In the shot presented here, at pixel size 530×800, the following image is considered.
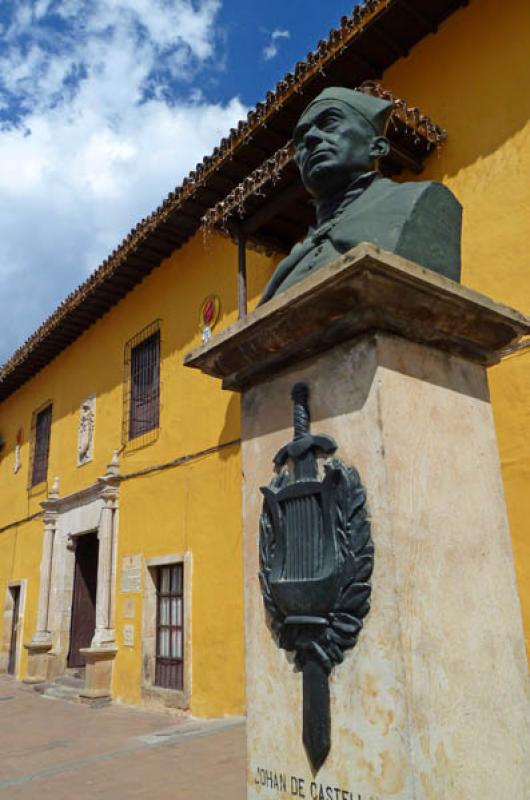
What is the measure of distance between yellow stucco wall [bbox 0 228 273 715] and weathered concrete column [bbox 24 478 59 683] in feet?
1.40

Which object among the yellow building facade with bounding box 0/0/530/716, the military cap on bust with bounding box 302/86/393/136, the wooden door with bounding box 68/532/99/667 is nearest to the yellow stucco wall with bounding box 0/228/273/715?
the yellow building facade with bounding box 0/0/530/716

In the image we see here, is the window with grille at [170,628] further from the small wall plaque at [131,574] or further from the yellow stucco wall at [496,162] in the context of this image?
the yellow stucco wall at [496,162]

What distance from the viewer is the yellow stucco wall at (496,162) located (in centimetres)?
440

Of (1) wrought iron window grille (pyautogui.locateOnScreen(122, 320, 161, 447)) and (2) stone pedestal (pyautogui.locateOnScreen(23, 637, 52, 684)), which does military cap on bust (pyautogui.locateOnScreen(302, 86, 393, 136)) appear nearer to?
(1) wrought iron window grille (pyautogui.locateOnScreen(122, 320, 161, 447))

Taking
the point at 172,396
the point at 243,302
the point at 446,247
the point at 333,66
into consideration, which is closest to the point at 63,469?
the point at 172,396

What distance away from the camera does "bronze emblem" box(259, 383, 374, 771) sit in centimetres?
167

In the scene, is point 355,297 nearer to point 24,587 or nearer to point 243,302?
point 243,302

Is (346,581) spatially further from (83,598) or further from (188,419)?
(83,598)

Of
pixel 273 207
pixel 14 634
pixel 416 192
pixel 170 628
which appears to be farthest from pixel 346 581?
pixel 14 634

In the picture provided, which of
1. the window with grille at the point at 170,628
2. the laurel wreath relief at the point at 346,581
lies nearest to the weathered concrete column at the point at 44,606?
the window with grille at the point at 170,628

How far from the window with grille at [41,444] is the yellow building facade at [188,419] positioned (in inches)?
7.1

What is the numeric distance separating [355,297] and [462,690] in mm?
1034

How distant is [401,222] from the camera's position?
194 centimetres

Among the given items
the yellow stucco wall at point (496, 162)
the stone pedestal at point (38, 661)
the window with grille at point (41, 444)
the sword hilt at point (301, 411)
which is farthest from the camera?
the window with grille at point (41, 444)
